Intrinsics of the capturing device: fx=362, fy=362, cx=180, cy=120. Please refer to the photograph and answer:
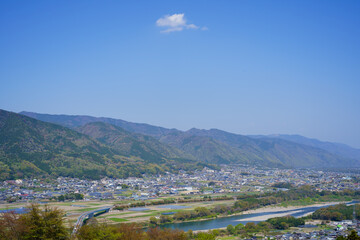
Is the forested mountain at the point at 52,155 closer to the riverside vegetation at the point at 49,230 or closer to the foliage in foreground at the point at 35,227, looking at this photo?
the riverside vegetation at the point at 49,230

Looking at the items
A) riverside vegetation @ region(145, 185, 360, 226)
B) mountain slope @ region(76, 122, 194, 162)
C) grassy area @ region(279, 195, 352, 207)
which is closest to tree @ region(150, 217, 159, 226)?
riverside vegetation @ region(145, 185, 360, 226)

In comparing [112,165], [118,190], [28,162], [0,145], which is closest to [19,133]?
[0,145]

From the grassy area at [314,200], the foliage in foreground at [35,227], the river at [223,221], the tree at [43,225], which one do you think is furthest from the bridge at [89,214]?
the grassy area at [314,200]

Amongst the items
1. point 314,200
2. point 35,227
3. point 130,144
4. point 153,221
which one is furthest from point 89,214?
point 130,144

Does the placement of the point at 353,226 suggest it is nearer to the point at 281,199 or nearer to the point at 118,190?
the point at 281,199

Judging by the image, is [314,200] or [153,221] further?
[314,200]

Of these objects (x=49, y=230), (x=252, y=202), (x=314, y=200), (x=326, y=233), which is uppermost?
(x=49, y=230)

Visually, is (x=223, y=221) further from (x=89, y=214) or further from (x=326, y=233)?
(x=89, y=214)
